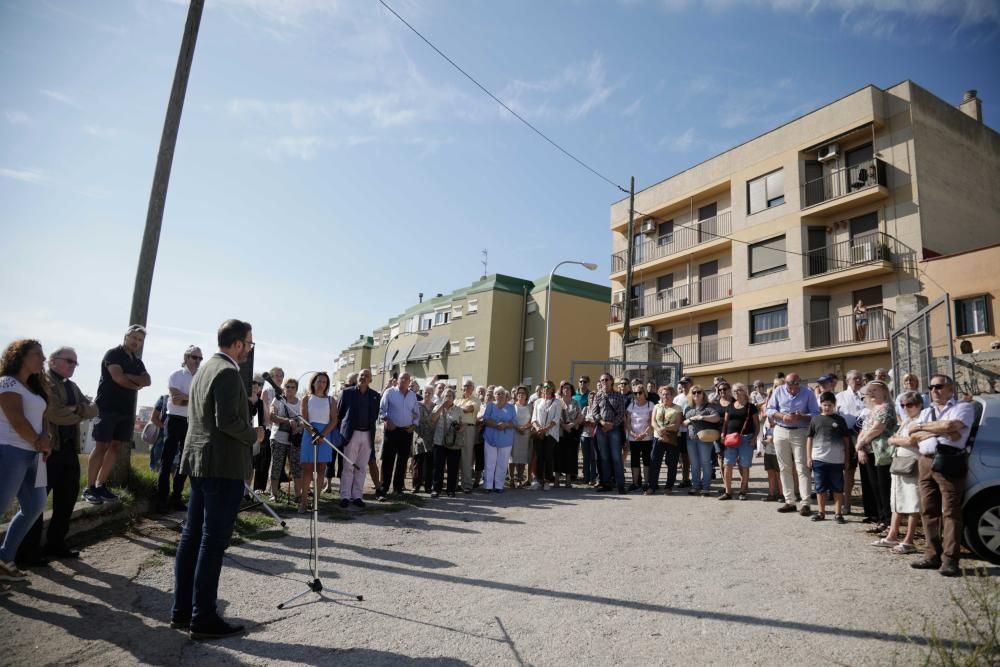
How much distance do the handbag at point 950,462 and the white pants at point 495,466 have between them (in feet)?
22.5

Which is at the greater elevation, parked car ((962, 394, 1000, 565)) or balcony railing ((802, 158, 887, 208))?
balcony railing ((802, 158, 887, 208))

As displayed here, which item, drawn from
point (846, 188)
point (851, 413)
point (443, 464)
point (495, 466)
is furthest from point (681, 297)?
point (443, 464)

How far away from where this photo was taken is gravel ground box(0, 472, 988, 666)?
3744 millimetres

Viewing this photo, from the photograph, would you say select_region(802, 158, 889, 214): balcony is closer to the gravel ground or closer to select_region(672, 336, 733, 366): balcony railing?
select_region(672, 336, 733, 366): balcony railing

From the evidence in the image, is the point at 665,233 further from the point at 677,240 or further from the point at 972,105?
the point at 972,105

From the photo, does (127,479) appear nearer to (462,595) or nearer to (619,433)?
(462,595)

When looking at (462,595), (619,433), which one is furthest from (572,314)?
(462,595)

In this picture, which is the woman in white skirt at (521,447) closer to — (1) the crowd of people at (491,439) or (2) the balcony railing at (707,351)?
(1) the crowd of people at (491,439)

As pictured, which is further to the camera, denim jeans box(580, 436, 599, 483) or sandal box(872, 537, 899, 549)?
denim jeans box(580, 436, 599, 483)

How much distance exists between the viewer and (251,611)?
14.4ft

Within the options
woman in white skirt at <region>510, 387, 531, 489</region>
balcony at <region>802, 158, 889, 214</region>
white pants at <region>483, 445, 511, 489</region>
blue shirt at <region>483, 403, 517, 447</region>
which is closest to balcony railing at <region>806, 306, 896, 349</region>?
balcony at <region>802, 158, 889, 214</region>

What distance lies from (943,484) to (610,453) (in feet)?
19.7

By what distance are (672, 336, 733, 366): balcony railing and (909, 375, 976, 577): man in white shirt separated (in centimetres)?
2299

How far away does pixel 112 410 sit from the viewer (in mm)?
6824
